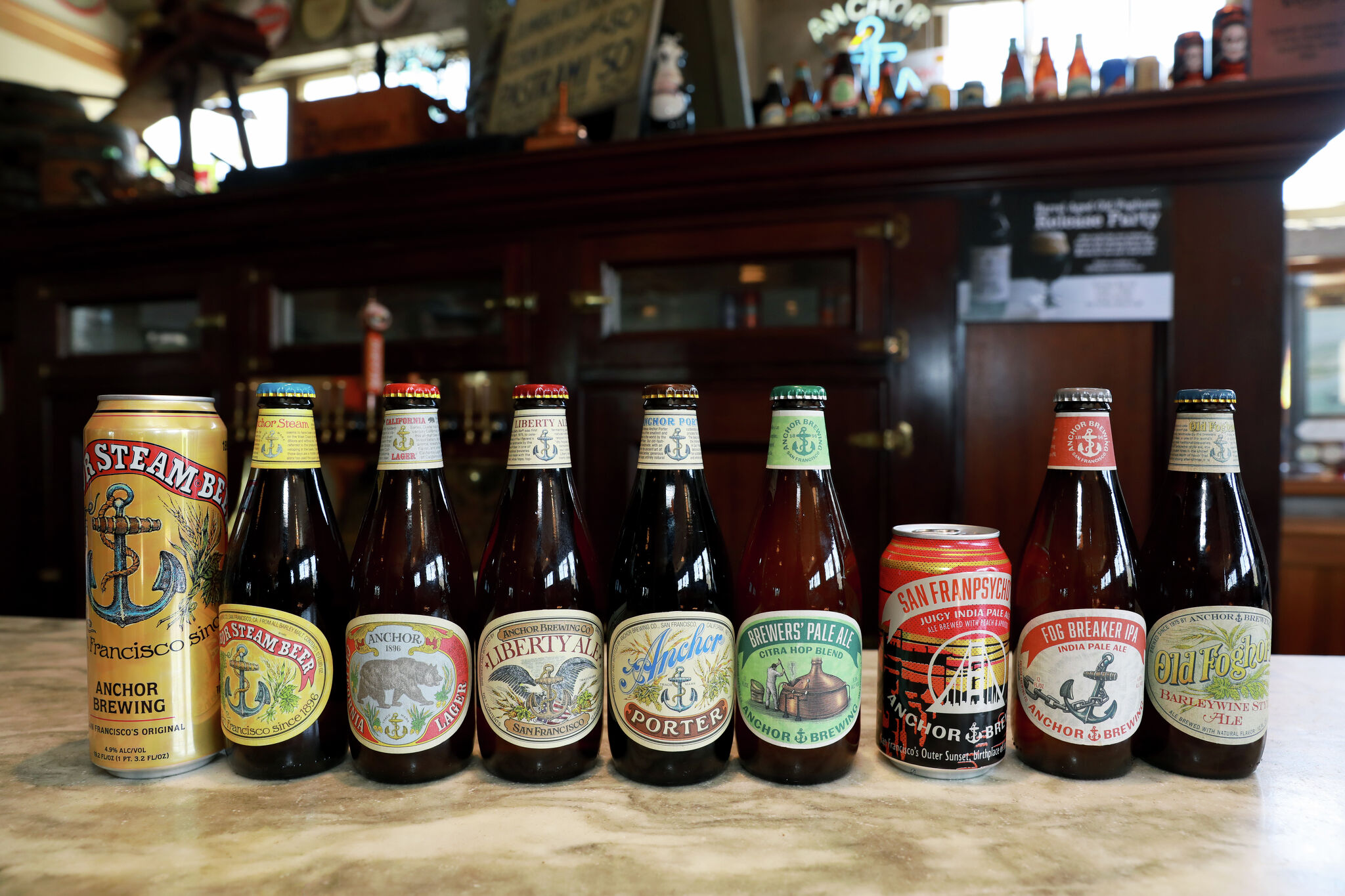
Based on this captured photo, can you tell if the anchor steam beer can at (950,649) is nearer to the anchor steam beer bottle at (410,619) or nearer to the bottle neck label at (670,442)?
the bottle neck label at (670,442)

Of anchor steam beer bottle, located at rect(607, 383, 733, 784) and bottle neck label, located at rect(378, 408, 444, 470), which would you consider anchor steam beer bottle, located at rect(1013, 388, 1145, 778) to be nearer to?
anchor steam beer bottle, located at rect(607, 383, 733, 784)

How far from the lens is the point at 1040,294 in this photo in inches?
64.7

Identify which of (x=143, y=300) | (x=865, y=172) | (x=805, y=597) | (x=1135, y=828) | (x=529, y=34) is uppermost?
(x=529, y=34)

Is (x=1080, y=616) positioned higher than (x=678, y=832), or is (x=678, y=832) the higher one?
(x=1080, y=616)

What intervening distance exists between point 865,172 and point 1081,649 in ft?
4.29

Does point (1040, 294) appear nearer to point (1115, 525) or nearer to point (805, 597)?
point (1115, 525)

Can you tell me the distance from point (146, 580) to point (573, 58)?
1.80m

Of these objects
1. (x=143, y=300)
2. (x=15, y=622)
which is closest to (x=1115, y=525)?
(x=15, y=622)

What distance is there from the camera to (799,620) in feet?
1.94

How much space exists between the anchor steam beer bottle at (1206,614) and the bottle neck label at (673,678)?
13.5 inches

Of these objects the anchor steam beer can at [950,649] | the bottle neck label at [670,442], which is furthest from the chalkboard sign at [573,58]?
the anchor steam beer can at [950,649]

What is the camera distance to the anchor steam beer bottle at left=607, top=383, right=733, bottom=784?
584mm

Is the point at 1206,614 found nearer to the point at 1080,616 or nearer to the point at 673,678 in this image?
the point at 1080,616

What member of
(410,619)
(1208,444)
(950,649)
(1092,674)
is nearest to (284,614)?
(410,619)
